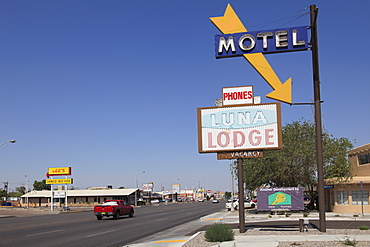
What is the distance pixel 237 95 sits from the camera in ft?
62.6

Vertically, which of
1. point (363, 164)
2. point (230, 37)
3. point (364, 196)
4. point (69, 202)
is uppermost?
point (230, 37)

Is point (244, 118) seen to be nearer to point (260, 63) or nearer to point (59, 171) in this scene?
point (260, 63)

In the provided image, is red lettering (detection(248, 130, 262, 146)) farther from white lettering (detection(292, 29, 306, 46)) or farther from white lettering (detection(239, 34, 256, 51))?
white lettering (detection(292, 29, 306, 46))

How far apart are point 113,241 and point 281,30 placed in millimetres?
12028

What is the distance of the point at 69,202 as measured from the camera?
363 ft

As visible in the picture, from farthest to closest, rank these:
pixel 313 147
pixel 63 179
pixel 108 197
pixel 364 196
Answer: pixel 108 197, pixel 63 179, pixel 313 147, pixel 364 196

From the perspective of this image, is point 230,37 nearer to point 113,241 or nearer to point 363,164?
point 113,241

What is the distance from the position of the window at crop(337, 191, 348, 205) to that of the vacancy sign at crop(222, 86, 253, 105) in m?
20.5

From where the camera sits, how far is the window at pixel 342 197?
3516 centimetres

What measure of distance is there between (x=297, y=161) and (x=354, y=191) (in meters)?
5.26

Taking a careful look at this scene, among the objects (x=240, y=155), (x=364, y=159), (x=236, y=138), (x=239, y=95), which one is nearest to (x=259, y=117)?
(x=236, y=138)

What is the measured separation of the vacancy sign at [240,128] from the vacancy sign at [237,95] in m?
0.38

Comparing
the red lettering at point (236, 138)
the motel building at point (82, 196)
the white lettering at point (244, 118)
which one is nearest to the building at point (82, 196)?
the motel building at point (82, 196)

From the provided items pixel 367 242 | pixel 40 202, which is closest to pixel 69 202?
pixel 40 202
